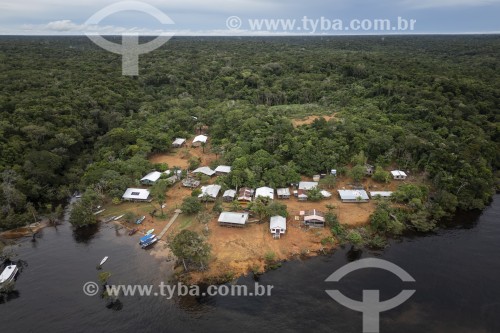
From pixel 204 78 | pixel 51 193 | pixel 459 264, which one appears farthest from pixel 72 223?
pixel 204 78

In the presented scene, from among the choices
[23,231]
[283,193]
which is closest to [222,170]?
[283,193]

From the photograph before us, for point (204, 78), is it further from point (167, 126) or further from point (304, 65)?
point (167, 126)

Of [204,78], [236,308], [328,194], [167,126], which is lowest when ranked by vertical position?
[236,308]

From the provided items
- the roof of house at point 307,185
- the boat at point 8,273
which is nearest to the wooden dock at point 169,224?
the boat at point 8,273

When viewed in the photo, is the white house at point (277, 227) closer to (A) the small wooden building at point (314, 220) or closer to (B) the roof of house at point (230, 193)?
(A) the small wooden building at point (314, 220)

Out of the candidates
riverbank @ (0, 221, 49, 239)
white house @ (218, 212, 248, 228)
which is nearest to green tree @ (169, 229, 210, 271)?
white house @ (218, 212, 248, 228)

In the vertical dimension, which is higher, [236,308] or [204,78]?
[204,78]
